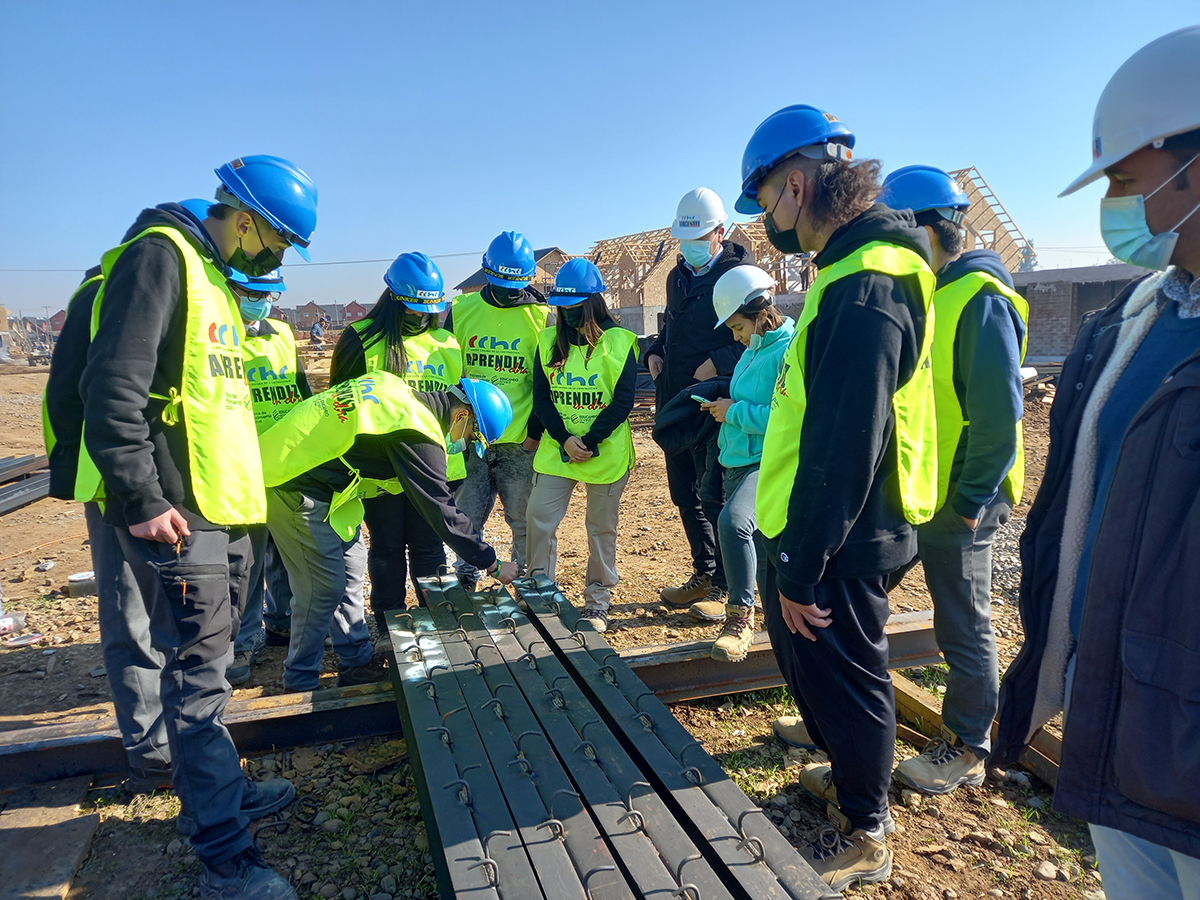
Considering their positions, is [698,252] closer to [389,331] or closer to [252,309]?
[389,331]

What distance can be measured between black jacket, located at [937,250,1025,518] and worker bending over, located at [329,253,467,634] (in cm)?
229

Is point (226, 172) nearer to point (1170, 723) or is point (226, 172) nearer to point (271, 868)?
point (271, 868)

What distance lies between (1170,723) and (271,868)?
8.37 ft

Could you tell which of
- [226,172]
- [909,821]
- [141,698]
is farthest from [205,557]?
[909,821]

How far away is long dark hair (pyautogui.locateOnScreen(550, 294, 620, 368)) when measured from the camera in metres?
4.31

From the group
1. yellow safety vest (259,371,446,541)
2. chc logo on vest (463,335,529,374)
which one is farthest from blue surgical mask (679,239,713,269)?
yellow safety vest (259,371,446,541)

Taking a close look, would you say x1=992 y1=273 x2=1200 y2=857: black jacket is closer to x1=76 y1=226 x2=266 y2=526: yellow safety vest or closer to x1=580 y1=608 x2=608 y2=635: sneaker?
x1=76 y1=226 x2=266 y2=526: yellow safety vest

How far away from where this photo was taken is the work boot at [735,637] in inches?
135

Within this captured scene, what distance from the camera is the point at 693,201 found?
15.4 feet

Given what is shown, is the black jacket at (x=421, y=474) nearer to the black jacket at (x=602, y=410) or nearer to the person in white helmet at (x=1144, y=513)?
the black jacket at (x=602, y=410)

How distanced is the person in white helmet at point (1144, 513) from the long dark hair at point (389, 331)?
121 inches

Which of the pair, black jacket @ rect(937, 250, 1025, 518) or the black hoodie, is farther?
black jacket @ rect(937, 250, 1025, 518)

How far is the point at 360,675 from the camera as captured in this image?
367 centimetres

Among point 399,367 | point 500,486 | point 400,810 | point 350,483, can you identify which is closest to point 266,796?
point 400,810
